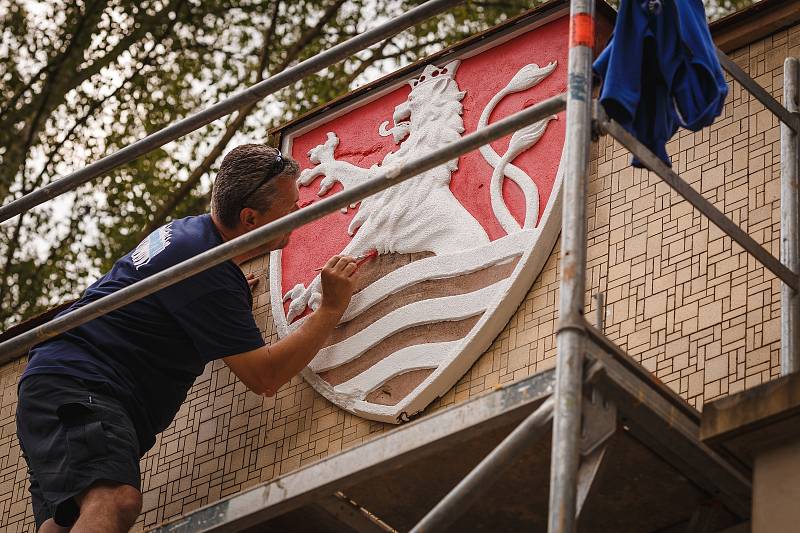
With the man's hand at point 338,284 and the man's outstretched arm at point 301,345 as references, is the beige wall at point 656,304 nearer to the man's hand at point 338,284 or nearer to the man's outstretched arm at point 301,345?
the man's outstretched arm at point 301,345

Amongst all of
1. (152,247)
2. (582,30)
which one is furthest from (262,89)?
(582,30)

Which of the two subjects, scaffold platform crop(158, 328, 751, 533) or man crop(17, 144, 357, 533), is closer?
scaffold platform crop(158, 328, 751, 533)

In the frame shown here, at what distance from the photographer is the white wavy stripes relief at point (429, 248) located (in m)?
6.38

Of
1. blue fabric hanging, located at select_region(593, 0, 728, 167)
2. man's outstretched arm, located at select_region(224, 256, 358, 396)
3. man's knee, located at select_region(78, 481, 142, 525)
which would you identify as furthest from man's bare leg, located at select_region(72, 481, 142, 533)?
blue fabric hanging, located at select_region(593, 0, 728, 167)

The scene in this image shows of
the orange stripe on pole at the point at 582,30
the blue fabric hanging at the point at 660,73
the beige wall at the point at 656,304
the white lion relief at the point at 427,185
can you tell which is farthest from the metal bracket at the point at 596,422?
the white lion relief at the point at 427,185

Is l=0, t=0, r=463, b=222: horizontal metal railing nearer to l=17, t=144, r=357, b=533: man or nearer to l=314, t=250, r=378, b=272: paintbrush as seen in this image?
l=17, t=144, r=357, b=533: man

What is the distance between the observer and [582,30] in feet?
17.0

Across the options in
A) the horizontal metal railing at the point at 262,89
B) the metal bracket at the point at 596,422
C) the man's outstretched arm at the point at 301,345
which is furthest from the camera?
the man's outstretched arm at the point at 301,345

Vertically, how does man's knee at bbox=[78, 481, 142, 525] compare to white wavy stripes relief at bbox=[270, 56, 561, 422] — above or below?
below

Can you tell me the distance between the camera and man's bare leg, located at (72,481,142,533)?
19.3 feet

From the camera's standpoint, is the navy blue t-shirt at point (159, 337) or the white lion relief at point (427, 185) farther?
the white lion relief at point (427, 185)

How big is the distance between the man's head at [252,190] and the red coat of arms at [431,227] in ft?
1.25

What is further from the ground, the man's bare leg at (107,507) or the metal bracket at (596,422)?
the man's bare leg at (107,507)

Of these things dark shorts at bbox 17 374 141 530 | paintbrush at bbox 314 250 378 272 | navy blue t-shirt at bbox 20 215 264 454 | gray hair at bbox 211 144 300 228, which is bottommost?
dark shorts at bbox 17 374 141 530
